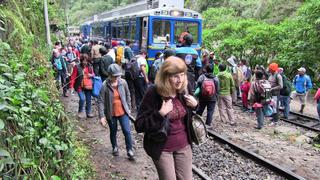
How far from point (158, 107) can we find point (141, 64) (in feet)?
20.2

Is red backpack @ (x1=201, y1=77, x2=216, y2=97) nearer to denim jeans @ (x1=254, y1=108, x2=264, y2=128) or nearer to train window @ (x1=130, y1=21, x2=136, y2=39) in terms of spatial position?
denim jeans @ (x1=254, y1=108, x2=264, y2=128)

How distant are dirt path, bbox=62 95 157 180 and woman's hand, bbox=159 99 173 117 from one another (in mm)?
2729

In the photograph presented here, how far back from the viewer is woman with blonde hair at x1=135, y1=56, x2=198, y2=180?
3.19m

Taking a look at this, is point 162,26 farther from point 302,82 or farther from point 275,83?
point 275,83

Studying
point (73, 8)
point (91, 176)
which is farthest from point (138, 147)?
point (73, 8)

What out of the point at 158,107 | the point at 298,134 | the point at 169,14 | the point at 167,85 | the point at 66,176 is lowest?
the point at 298,134

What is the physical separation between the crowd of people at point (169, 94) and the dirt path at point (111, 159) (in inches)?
8.0

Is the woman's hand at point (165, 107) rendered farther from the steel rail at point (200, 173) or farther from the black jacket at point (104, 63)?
the black jacket at point (104, 63)

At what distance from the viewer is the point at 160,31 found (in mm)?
14289

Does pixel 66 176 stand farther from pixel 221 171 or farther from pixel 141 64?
pixel 141 64

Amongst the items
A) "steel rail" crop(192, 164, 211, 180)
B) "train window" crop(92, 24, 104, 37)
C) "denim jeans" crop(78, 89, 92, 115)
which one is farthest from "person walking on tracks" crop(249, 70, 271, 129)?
"train window" crop(92, 24, 104, 37)

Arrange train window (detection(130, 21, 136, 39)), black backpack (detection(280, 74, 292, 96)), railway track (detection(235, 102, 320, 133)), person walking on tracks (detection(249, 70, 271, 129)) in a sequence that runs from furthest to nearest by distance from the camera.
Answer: train window (detection(130, 21, 136, 39)), black backpack (detection(280, 74, 292, 96)), railway track (detection(235, 102, 320, 133)), person walking on tracks (detection(249, 70, 271, 129))

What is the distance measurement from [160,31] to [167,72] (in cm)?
1132

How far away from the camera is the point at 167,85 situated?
3.21m
